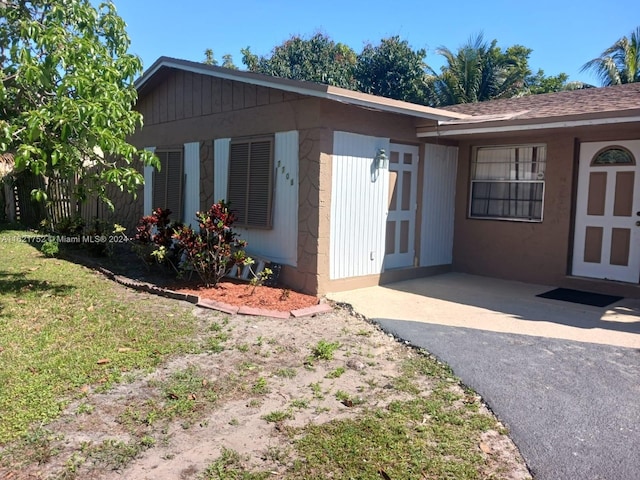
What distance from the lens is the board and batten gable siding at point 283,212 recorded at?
24.7ft

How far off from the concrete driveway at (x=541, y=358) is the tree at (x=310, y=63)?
69.7 ft

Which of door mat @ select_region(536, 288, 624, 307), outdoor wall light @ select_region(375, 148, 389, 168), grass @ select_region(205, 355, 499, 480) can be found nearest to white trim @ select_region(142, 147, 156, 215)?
outdoor wall light @ select_region(375, 148, 389, 168)

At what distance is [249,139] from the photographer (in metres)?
8.30

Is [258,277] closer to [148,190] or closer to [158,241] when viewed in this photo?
[158,241]

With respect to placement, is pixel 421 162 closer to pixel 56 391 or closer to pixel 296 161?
pixel 296 161

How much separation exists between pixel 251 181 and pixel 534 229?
15.7 ft

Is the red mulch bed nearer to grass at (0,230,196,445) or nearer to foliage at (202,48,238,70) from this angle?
grass at (0,230,196,445)

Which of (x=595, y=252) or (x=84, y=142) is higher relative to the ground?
(x=84, y=142)


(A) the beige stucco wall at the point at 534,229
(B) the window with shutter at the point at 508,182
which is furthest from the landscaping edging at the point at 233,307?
(B) the window with shutter at the point at 508,182

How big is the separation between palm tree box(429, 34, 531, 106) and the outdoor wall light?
17.1 m

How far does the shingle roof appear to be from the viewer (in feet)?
23.8

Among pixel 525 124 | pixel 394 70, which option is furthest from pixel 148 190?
pixel 394 70

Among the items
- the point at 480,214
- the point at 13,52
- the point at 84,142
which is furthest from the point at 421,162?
the point at 13,52

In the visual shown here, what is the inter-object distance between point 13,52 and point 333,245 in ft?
14.8
